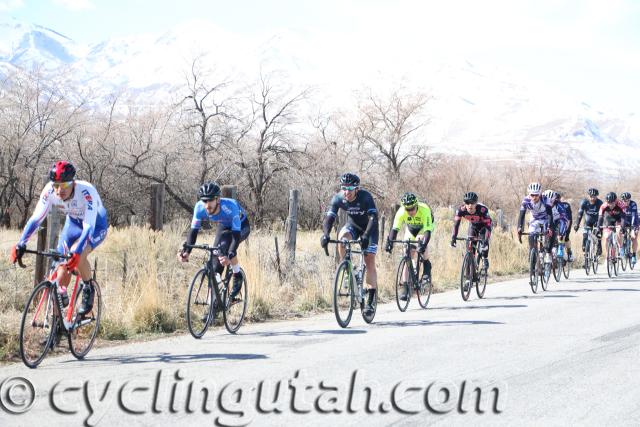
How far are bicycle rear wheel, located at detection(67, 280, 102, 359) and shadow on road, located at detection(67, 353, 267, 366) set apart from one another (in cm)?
13

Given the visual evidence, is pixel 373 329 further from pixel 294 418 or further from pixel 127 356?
pixel 294 418

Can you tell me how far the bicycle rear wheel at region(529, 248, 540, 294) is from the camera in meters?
15.2

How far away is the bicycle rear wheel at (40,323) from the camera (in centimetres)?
757

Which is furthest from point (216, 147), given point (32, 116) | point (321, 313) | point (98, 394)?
point (98, 394)

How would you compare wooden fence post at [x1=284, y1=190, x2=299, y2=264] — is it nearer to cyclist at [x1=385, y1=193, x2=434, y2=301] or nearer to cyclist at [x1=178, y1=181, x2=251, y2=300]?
cyclist at [x1=385, y1=193, x2=434, y2=301]

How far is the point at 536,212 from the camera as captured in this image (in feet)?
52.2

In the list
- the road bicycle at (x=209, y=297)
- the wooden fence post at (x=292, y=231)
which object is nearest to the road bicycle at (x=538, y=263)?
the wooden fence post at (x=292, y=231)

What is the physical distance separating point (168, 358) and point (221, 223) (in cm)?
235

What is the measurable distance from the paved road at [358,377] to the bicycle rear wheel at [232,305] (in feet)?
0.65

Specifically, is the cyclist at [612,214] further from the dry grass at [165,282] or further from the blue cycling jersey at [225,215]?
the blue cycling jersey at [225,215]

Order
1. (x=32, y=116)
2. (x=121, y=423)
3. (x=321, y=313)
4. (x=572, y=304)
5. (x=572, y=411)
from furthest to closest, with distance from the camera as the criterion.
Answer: (x=32, y=116), (x=572, y=304), (x=321, y=313), (x=572, y=411), (x=121, y=423)

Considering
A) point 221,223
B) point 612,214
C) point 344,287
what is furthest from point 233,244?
point 612,214

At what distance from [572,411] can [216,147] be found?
27.2 m

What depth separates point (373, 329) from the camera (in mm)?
10297
